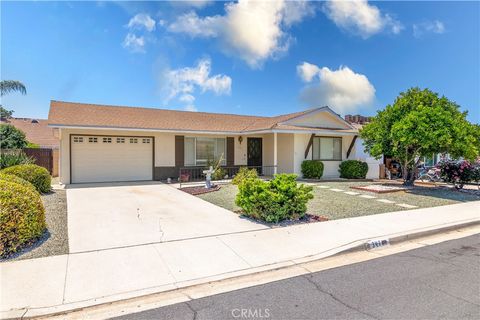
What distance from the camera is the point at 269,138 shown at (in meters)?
18.1

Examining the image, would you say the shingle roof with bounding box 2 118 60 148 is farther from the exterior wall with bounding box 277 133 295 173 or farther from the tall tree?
the tall tree

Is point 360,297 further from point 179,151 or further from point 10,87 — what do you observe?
point 10,87

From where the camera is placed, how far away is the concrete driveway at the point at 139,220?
→ 5.77 meters

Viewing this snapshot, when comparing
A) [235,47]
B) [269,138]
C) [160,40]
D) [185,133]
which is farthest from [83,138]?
[269,138]

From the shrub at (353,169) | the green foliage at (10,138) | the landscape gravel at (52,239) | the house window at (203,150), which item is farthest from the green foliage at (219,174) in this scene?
the green foliage at (10,138)

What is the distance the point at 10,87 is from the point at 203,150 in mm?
13960

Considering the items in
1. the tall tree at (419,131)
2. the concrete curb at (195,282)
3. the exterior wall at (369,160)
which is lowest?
the concrete curb at (195,282)

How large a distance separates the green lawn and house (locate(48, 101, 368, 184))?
3.91 metres

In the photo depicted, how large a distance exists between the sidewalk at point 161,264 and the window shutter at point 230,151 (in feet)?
35.3

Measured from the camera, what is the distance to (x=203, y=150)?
16734 millimetres

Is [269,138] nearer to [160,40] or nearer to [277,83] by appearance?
[277,83]

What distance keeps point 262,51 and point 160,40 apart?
222 inches

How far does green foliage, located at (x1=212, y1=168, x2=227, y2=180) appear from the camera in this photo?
15.5m

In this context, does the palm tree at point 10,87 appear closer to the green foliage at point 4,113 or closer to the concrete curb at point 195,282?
the green foliage at point 4,113
